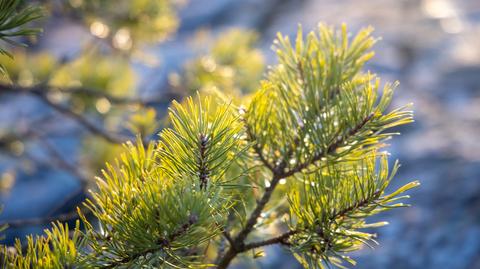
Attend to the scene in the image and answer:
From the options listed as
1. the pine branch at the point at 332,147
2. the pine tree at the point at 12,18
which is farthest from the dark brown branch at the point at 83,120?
the pine branch at the point at 332,147

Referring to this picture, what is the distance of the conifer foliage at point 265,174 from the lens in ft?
1.31

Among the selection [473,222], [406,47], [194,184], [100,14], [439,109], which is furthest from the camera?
[406,47]

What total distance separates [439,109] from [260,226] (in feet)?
5.91

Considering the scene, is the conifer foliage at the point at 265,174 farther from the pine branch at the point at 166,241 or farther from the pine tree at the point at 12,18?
the pine tree at the point at 12,18

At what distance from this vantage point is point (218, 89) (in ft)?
2.14

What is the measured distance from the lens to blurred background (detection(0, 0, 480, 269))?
1.20 meters

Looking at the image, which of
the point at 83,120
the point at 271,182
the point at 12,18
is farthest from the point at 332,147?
the point at 83,120

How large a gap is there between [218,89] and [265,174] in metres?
0.17

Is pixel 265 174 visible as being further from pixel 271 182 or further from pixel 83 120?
pixel 83 120

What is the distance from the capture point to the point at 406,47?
2.62 metres

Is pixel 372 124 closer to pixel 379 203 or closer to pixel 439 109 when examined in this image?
pixel 379 203

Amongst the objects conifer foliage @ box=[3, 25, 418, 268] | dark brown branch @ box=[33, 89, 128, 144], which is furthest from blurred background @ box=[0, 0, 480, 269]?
conifer foliage @ box=[3, 25, 418, 268]

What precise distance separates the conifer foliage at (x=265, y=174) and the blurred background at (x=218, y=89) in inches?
9.2

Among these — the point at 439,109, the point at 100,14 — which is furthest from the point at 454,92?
the point at 100,14
